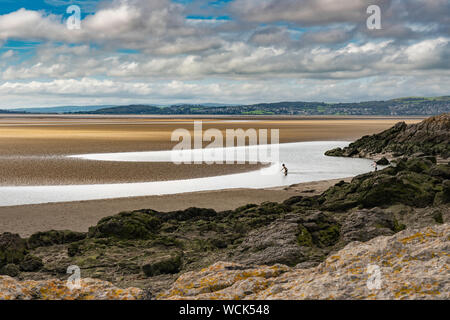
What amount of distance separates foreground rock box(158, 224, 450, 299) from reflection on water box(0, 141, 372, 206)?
17650 millimetres

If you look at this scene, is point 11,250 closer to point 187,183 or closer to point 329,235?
point 329,235

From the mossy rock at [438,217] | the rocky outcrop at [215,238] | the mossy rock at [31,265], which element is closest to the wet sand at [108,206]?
the rocky outcrop at [215,238]

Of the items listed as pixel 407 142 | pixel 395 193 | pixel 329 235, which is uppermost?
pixel 407 142

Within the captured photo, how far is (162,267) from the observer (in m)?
8.13

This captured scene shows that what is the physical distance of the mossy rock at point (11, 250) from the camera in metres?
9.46

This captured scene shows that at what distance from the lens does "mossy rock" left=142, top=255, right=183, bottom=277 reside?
805cm

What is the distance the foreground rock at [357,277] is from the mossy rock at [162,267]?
7.96 ft

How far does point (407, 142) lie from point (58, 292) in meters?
46.7

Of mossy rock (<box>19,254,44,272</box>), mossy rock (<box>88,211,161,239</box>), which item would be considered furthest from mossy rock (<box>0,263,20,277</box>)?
mossy rock (<box>88,211,161,239</box>)

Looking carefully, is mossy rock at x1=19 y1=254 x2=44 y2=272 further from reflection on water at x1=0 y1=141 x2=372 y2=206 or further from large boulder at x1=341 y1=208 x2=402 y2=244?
reflection on water at x1=0 y1=141 x2=372 y2=206

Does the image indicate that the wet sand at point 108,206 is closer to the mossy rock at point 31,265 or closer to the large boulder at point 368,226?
the mossy rock at point 31,265

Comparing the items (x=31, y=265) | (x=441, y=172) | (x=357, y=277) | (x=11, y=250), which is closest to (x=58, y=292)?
(x=357, y=277)
